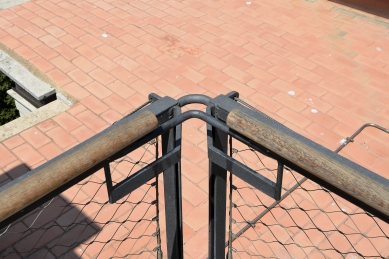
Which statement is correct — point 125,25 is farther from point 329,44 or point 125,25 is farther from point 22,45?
point 329,44

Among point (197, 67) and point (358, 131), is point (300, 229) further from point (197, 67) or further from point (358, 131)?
point (197, 67)

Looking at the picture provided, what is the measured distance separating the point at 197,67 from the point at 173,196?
3.52 m

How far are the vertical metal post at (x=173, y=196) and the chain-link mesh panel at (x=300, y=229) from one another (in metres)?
1.39

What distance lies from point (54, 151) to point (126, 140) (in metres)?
2.98

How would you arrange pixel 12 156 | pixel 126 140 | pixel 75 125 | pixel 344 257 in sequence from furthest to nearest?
pixel 75 125, pixel 12 156, pixel 344 257, pixel 126 140

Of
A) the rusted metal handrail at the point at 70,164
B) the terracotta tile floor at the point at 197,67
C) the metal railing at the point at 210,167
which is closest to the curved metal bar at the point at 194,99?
the metal railing at the point at 210,167

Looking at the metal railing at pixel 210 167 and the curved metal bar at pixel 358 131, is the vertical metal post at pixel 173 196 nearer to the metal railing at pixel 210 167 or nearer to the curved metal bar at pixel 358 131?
the metal railing at pixel 210 167

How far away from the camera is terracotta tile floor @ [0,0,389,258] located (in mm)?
4121

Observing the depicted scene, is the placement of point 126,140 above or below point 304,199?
above

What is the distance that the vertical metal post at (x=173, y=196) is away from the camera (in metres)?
1.63

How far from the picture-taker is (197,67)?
5.15m

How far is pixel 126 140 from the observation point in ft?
4.43

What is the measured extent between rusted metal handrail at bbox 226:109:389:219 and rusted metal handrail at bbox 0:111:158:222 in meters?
0.30

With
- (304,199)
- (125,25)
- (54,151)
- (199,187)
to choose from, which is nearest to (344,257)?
(304,199)
